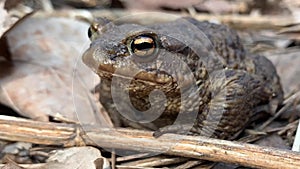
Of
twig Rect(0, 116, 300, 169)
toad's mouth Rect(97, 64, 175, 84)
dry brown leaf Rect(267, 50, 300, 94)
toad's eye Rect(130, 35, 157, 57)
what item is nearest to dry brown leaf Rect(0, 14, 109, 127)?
twig Rect(0, 116, 300, 169)

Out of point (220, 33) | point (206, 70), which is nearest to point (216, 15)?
point (220, 33)

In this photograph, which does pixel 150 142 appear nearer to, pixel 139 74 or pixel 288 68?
pixel 139 74

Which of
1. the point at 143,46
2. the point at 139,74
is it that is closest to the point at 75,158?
the point at 139,74

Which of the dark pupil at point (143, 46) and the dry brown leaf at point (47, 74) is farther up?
the dark pupil at point (143, 46)

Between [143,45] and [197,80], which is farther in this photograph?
[197,80]

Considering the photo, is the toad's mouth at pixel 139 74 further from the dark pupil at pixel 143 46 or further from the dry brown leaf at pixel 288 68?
the dry brown leaf at pixel 288 68

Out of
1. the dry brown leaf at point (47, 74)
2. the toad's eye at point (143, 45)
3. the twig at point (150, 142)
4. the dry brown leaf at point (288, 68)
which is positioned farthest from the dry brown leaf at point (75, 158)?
the dry brown leaf at point (288, 68)

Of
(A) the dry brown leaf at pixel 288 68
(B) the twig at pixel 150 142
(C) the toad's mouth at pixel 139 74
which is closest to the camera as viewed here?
(B) the twig at pixel 150 142
